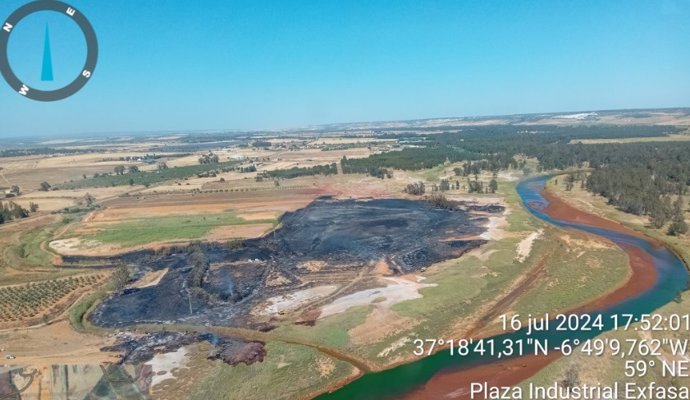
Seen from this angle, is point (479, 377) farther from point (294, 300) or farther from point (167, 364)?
point (167, 364)

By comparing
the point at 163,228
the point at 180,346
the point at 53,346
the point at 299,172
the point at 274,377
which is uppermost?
the point at 299,172

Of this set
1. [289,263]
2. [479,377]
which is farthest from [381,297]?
[289,263]

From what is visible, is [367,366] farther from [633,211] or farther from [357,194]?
[357,194]

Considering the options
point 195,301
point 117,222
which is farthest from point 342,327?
point 117,222

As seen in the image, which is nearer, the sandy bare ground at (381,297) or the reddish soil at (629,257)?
the sandy bare ground at (381,297)

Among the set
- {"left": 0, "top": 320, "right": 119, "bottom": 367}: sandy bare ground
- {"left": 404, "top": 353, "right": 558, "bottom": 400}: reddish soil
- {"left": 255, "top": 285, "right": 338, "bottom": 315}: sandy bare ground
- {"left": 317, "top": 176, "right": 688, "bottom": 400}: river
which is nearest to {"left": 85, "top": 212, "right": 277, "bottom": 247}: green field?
{"left": 0, "top": 320, "right": 119, "bottom": 367}: sandy bare ground

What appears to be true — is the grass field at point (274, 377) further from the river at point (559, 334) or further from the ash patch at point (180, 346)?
the river at point (559, 334)

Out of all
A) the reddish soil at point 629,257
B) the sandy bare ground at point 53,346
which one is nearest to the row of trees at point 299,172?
the reddish soil at point 629,257
